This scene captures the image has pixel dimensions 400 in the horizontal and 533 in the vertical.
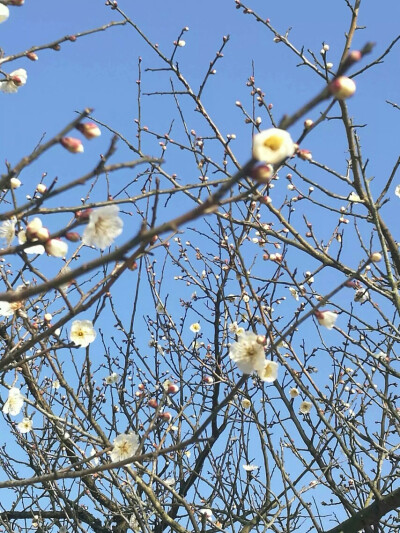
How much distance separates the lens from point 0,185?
166cm

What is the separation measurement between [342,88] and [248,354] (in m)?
1.15

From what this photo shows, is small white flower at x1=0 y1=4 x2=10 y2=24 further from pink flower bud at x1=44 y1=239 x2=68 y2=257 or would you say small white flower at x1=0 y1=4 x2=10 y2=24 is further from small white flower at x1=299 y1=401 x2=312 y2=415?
small white flower at x1=299 y1=401 x2=312 y2=415

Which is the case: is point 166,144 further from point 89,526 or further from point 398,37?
point 89,526

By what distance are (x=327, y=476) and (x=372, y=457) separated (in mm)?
336

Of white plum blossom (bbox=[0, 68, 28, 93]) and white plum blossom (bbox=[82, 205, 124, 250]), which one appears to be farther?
white plum blossom (bbox=[0, 68, 28, 93])

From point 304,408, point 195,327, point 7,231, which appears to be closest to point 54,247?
point 7,231

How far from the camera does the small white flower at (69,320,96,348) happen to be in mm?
2846

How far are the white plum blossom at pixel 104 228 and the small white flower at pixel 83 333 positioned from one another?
93 cm

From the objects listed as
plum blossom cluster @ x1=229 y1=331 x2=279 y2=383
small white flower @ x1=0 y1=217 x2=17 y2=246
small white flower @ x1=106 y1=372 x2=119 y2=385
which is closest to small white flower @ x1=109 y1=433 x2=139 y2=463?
plum blossom cluster @ x1=229 y1=331 x2=279 y2=383

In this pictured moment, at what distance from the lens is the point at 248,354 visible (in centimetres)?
216

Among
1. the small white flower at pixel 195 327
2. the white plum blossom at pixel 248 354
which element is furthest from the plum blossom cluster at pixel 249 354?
the small white flower at pixel 195 327

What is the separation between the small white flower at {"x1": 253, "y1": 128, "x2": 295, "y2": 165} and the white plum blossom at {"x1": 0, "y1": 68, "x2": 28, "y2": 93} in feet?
6.21

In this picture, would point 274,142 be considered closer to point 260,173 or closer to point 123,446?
point 260,173

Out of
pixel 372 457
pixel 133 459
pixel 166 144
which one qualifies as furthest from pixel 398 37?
pixel 133 459
